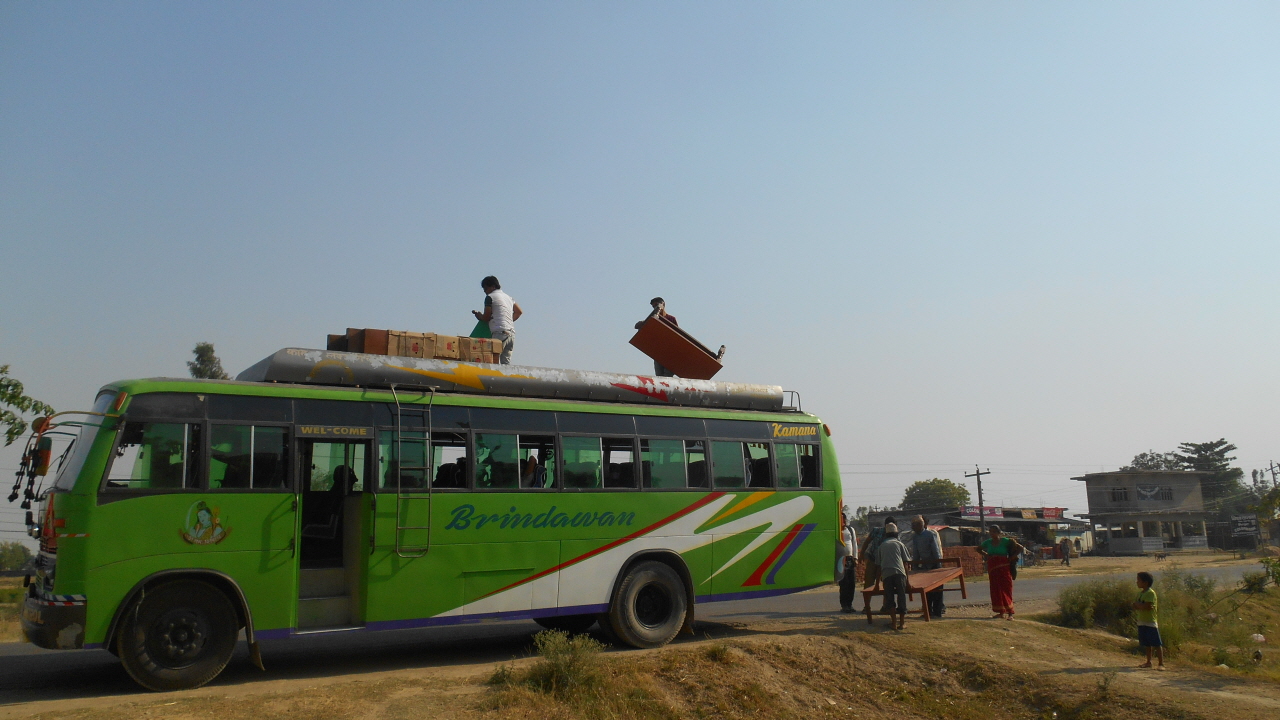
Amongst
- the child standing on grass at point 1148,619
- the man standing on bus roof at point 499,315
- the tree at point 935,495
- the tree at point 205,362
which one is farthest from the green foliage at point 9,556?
the tree at point 935,495

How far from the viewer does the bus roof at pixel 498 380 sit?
999cm

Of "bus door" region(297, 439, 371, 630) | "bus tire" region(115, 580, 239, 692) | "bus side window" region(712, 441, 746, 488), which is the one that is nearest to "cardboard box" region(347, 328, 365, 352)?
"bus door" region(297, 439, 371, 630)

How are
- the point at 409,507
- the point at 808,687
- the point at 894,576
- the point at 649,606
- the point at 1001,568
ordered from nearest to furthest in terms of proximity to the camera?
the point at 409,507 → the point at 808,687 → the point at 649,606 → the point at 894,576 → the point at 1001,568

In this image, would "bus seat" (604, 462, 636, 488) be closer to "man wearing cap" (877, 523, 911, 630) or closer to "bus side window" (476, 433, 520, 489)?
"bus side window" (476, 433, 520, 489)

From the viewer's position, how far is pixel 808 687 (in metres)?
10.5

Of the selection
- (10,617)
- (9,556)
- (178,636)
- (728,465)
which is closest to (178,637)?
(178,636)

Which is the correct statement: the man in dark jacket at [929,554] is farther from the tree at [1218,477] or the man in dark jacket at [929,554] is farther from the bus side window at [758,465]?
the tree at [1218,477]

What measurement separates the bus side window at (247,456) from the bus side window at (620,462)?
4016 mm

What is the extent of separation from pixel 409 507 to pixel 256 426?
1.84 meters

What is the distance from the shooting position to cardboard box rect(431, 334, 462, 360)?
11.1 metres

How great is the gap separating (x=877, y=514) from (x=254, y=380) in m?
69.4

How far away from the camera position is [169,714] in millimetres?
7578

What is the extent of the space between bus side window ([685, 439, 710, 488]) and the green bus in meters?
0.03

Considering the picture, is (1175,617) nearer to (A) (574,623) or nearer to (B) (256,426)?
(A) (574,623)
